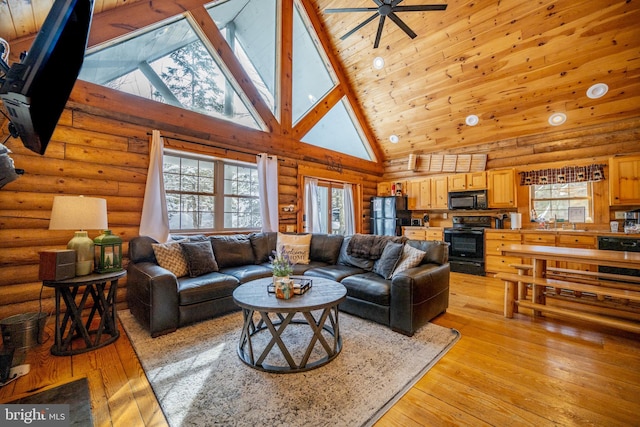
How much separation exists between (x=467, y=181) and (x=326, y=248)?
3562mm

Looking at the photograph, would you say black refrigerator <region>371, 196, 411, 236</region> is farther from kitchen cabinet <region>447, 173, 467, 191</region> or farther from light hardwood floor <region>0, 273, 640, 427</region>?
light hardwood floor <region>0, 273, 640, 427</region>

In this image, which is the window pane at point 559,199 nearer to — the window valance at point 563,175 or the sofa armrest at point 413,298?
the window valance at point 563,175

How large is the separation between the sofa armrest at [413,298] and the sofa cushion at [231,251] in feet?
7.07

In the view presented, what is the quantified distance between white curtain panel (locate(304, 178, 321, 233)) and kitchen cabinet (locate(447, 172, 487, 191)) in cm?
294

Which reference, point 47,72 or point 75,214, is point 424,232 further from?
point 47,72

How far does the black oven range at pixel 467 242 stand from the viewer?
5062 mm

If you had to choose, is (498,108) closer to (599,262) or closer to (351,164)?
(351,164)

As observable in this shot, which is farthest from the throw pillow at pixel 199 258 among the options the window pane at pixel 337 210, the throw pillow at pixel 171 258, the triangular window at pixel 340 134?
the window pane at pixel 337 210

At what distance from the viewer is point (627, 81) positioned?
3891 millimetres

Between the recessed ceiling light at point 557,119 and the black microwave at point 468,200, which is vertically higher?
the recessed ceiling light at point 557,119

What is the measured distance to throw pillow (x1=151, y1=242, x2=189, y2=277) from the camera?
3.07m

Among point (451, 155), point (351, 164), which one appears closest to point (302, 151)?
point (351, 164)

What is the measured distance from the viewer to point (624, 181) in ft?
13.1

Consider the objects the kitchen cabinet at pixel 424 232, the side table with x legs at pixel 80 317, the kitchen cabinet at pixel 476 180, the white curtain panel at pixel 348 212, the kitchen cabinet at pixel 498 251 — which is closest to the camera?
the side table with x legs at pixel 80 317
